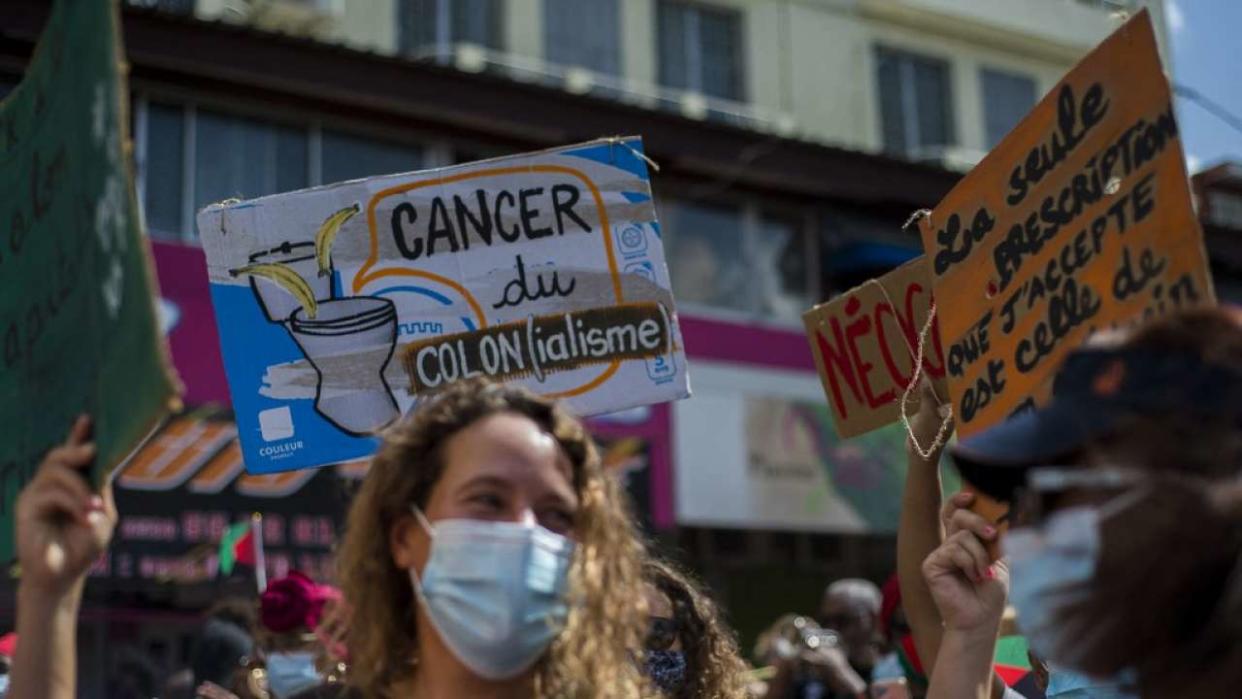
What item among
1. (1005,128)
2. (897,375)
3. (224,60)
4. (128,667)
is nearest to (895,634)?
(897,375)

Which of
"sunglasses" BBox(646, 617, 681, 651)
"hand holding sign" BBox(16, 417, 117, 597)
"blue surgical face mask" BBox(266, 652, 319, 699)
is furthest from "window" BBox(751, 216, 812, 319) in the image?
"hand holding sign" BBox(16, 417, 117, 597)

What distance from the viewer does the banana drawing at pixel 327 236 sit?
4578 mm

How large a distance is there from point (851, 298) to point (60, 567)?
2.59 m

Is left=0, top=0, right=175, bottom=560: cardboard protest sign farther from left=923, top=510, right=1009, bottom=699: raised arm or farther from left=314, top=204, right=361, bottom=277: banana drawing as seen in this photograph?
left=314, top=204, right=361, bottom=277: banana drawing

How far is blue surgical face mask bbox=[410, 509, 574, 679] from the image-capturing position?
8.48 ft

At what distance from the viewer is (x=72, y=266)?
2588mm

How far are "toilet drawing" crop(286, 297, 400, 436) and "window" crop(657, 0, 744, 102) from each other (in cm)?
1305

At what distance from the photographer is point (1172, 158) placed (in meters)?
2.79

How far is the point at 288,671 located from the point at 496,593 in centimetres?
266

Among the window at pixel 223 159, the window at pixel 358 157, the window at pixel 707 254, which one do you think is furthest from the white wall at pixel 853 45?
the window at pixel 223 159

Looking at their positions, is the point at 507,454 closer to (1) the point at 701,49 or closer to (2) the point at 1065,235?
(2) the point at 1065,235

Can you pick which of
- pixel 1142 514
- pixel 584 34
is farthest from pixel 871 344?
pixel 584 34

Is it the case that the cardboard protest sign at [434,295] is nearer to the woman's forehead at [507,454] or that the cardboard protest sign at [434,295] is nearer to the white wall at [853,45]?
the woman's forehead at [507,454]

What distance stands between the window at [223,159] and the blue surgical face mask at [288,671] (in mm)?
8428
